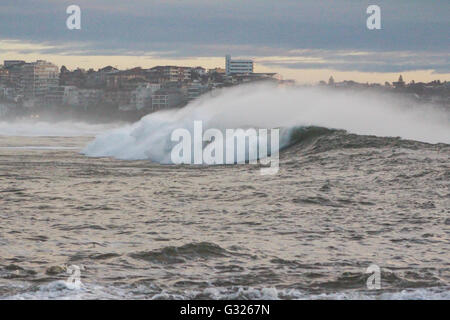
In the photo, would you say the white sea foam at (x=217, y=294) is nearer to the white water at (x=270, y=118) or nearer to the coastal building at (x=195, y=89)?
the white water at (x=270, y=118)

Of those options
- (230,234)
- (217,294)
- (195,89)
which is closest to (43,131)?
(230,234)

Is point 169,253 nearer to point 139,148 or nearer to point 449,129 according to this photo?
point 139,148

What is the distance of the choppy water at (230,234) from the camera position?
21.4ft

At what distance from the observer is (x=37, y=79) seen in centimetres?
18412

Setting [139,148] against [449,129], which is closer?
[139,148]

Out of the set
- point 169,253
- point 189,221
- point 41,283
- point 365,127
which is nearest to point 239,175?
point 189,221

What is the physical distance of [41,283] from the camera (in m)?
6.52

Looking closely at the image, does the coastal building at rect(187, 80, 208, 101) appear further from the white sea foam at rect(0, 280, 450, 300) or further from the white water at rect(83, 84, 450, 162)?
the white sea foam at rect(0, 280, 450, 300)

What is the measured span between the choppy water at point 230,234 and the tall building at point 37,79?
557ft

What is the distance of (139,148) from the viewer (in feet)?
83.8

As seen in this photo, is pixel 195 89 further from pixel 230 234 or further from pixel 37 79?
pixel 230 234
